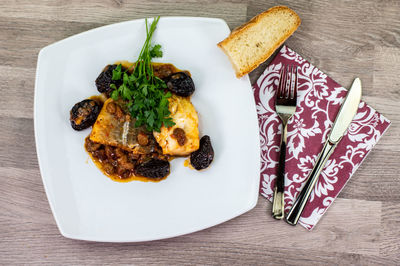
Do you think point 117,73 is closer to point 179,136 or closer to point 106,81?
point 106,81

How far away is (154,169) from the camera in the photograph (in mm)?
2160

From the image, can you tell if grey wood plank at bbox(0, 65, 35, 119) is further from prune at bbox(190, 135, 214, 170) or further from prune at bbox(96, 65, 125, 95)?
prune at bbox(190, 135, 214, 170)

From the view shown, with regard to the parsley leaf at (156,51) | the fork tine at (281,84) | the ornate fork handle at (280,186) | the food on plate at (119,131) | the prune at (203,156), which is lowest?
the ornate fork handle at (280,186)

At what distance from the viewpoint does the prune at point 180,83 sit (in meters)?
2.13

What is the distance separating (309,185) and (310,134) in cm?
36

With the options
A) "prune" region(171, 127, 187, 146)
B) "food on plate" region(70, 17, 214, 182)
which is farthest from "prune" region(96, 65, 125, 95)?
"prune" region(171, 127, 187, 146)

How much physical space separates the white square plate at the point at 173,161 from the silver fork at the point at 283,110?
0.20 meters

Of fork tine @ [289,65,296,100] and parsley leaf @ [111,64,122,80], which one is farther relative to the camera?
fork tine @ [289,65,296,100]

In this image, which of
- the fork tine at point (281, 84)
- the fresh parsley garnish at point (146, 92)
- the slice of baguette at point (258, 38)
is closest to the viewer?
the fresh parsley garnish at point (146, 92)

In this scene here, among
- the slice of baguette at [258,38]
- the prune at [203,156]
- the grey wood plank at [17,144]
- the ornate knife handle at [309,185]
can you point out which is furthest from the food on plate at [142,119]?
the ornate knife handle at [309,185]

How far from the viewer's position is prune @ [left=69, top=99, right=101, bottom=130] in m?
2.15

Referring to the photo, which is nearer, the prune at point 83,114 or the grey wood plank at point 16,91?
the prune at point 83,114

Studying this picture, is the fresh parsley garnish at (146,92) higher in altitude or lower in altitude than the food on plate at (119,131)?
higher

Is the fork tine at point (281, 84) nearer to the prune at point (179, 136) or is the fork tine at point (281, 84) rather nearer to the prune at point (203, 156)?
the prune at point (203, 156)
